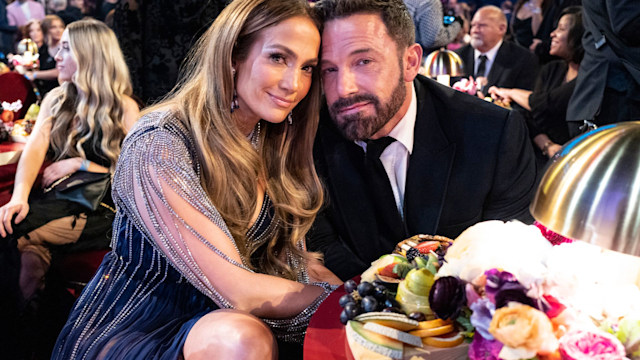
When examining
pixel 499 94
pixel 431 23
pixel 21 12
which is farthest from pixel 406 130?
pixel 21 12

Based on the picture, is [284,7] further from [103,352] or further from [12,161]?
[12,161]

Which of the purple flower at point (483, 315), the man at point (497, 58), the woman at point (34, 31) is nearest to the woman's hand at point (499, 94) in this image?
the man at point (497, 58)

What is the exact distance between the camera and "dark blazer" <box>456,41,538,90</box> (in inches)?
182

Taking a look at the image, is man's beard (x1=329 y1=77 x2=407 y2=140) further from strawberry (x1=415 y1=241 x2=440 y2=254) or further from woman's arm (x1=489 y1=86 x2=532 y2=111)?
woman's arm (x1=489 y1=86 x2=532 y2=111)

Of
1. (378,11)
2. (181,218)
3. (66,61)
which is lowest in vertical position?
(181,218)

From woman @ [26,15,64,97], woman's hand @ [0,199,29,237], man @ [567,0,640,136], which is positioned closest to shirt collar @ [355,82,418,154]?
man @ [567,0,640,136]

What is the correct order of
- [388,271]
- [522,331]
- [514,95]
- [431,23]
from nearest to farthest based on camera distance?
[522,331] → [388,271] → [431,23] → [514,95]

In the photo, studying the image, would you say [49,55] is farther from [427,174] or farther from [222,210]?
[427,174]

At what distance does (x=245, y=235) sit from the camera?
1952 mm

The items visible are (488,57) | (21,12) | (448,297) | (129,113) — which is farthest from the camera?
(21,12)

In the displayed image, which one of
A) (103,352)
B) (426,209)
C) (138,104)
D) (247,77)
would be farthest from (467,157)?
(138,104)

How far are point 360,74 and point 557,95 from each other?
8.37 ft

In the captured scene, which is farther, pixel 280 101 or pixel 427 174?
pixel 427 174

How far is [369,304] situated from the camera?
1205mm
